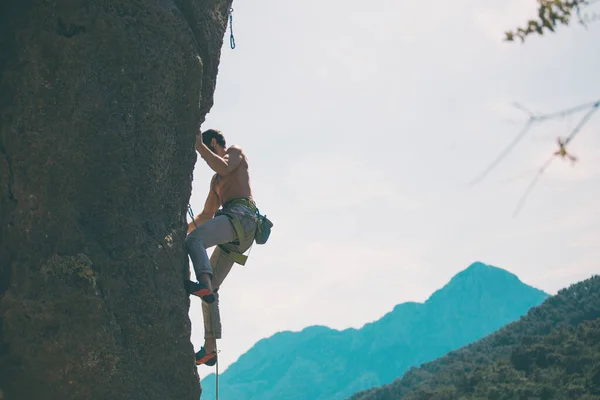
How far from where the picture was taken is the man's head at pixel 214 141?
6617mm

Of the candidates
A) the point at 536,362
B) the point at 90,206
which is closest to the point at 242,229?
the point at 90,206

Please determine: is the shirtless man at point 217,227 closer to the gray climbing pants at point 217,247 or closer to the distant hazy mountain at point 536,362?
the gray climbing pants at point 217,247

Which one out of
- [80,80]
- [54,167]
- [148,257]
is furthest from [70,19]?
[148,257]

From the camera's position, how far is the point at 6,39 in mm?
5344

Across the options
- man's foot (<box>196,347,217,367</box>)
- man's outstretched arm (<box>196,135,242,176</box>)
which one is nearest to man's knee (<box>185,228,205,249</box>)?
man's outstretched arm (<box>196,135,242,176</box>)

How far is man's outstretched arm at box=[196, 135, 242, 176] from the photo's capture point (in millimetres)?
6359

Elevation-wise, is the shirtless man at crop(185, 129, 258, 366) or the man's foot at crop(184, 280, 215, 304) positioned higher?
the shirtless man at crop(185, 129, 258, 366)

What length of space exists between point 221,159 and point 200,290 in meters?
1.35

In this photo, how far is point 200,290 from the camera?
5.71m

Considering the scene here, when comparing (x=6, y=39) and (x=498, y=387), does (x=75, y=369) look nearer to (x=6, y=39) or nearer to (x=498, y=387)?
(x=6, y=39)

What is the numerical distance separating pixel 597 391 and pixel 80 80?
35.8 m

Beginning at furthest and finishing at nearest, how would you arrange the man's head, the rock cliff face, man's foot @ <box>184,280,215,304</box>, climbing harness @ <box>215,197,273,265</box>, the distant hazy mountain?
the distant hazy mountain < the man's head < climbing harness @ <box>215,197,273,265</box> < man's foot @ <box>184,280,215,304</box> < the rock cliff face

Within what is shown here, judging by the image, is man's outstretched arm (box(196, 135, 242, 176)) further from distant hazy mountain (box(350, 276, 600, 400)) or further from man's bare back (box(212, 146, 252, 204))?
distant hazy mountain (box(350, 276, 600, 400))

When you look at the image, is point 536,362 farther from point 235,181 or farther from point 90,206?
point 90,206
